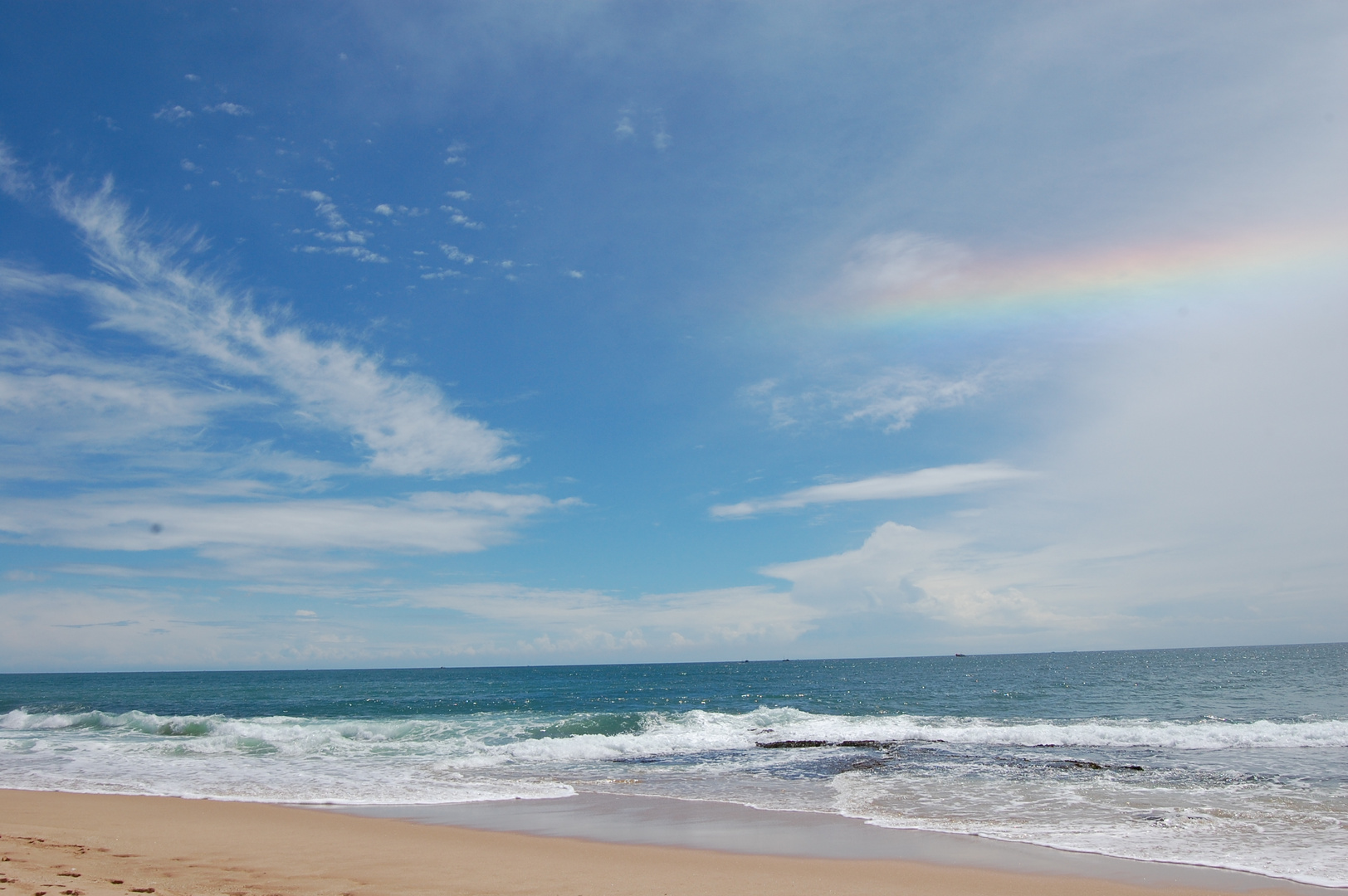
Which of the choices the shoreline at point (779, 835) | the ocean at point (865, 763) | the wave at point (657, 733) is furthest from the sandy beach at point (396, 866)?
the wave at point (657, 733)

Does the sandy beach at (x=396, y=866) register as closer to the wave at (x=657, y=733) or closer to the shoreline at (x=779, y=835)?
the shoreline at (x=779, y=835)

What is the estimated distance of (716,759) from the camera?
21.3 meters

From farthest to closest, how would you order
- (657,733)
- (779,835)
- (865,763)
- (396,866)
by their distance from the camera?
1. (657,733)
2. (865,763)
3. (779,835)
4. (396,866)

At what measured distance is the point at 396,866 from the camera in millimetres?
9484

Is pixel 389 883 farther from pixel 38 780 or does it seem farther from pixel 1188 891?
pixel 38 780

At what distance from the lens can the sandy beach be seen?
27.3 ft

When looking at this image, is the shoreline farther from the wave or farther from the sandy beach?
the wave

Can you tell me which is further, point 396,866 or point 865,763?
point 865,763

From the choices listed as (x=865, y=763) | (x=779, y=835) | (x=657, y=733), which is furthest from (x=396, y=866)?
(x=657, y=733)

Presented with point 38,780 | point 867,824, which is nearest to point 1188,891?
point 867,824

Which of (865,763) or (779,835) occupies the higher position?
(779,835)

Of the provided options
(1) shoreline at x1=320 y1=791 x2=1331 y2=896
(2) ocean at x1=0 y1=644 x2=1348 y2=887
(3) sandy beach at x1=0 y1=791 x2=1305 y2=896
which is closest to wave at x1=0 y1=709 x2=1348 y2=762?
(2) ocean at x1=0 y1=644 x2=1348 y2=887

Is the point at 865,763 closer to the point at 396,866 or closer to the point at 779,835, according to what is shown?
the point at 779,835

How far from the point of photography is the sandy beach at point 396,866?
834 cm
